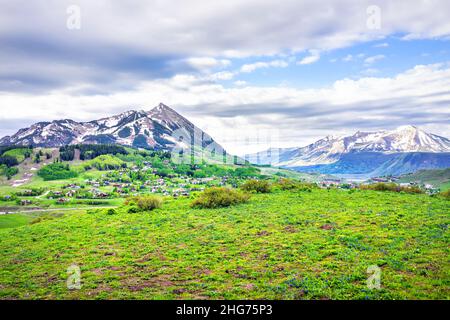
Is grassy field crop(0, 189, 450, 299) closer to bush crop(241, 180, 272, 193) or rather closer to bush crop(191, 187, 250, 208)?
bush crop(191, 187, 250, 208)

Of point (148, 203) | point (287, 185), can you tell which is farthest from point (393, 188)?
point (148, 203)

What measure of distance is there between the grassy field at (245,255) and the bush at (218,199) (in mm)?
6619

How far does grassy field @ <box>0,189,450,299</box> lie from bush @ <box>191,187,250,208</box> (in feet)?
21.7

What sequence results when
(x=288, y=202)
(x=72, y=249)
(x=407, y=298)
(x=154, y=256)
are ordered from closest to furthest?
(x=407, y=298) → (x=154, y=256) → (x=72, y=249) → (x=288, y=202)

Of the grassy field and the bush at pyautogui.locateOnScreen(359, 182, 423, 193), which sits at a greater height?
the bush at pyautogui.locateOnScreen(359, 182, 423, 193)

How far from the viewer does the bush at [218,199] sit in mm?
45406

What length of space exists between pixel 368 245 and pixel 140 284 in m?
15.1

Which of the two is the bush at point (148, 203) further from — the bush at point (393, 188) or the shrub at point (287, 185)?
the bush at point (393, 188)

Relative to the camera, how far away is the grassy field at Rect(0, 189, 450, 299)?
16.0 m

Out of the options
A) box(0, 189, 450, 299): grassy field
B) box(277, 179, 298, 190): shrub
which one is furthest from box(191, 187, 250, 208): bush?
box(277, 179, 298, 190): shrub

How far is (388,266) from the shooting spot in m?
17.6

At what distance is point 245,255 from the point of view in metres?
22.1

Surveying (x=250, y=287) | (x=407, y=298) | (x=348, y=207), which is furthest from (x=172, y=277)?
(x=348, y=207)
